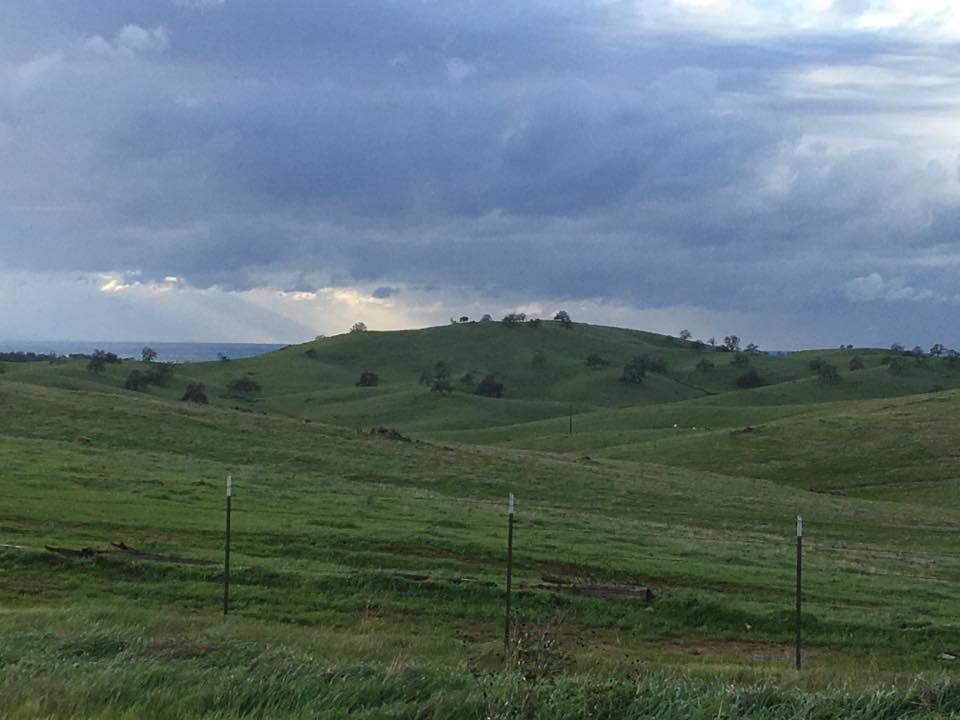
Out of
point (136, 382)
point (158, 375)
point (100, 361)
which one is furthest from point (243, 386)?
point (136, 382)

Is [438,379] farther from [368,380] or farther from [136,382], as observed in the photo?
[136,382]

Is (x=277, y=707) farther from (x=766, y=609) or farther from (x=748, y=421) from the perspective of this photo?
(x=748, y=421)

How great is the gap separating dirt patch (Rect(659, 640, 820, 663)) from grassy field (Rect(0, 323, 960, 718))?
0.09 m

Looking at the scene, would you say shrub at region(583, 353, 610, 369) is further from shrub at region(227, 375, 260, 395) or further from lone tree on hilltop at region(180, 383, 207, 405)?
lone tree on hilltop at region(180, 383, 207, 405)

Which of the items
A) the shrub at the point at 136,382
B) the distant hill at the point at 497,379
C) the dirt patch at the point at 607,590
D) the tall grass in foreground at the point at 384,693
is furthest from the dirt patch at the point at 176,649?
the shrub at the point at 136,382

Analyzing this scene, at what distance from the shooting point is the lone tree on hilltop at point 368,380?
15538 centimetres

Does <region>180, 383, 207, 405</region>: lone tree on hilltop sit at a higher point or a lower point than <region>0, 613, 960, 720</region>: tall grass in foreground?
lower

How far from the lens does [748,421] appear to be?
10419 centimetres

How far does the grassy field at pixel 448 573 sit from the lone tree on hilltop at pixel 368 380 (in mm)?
84938

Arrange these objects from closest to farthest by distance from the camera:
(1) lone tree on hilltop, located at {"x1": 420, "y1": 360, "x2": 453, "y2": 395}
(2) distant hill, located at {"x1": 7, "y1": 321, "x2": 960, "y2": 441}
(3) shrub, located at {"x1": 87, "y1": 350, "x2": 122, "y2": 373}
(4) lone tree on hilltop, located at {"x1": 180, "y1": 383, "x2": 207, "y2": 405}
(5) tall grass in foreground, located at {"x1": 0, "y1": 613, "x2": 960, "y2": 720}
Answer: (5) tall grass in foreground, located at {"x1": 0, "y1": 613, "x2": 960, "y2": 720}
(4) lone tree on hilltop, located at {"x1": 180, "y1": 383, "x2": 207, "y2": 405}
(2) distant hill, located at {"x1": 7, "y1": 321, "x2": 960, "y2": 441}
(3) shrub, located at {"x1": 87, "y1": 350, "x2": 122, "y2": 373}
(1) lone tree on hilltop, located at {"x1": 420, "y1": 360, "x2": 453, "y2": 395}

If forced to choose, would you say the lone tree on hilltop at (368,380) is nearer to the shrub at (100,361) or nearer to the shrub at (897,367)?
the shrub at (100,361)

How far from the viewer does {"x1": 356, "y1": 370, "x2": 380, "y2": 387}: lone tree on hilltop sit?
155375 millimetres

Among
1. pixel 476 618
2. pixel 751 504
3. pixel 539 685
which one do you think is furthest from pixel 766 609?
pixel 751 504

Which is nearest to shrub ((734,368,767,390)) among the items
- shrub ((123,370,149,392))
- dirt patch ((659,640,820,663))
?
shrub ((123,370,149,392))
